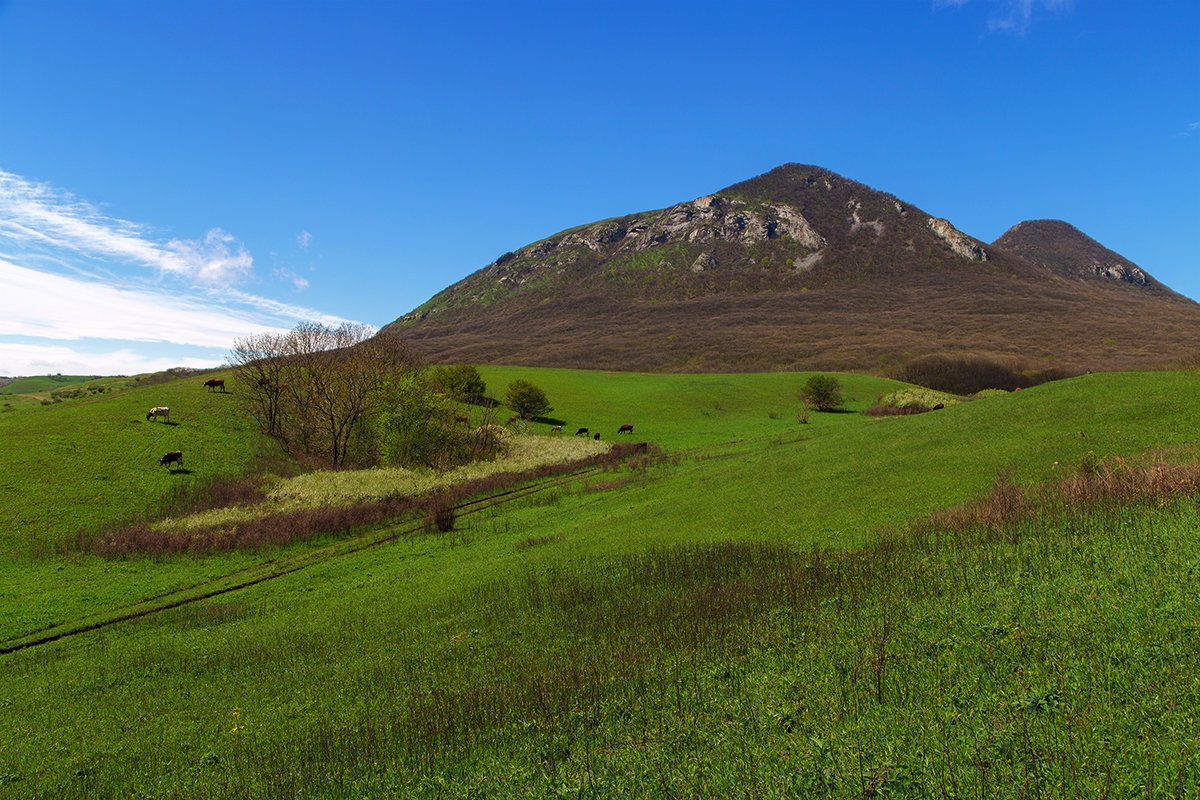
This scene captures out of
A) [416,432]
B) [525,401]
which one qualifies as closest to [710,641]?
[416,432]

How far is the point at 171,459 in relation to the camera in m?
40.3

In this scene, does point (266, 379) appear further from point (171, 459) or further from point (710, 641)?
point (710, 641)

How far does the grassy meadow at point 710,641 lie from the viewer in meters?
6.65

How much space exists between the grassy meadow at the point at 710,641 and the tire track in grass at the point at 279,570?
0.23 metres

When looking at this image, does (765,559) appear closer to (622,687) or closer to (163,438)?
(622,687)

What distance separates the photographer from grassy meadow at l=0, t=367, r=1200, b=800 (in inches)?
262

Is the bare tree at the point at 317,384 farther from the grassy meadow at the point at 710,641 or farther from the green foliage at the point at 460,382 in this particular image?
the grassy meadow at the point at 710,641

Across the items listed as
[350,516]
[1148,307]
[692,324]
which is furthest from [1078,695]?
A: [1148,307]

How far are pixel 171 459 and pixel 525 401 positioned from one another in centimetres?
3668

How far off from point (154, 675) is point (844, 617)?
17182 mm

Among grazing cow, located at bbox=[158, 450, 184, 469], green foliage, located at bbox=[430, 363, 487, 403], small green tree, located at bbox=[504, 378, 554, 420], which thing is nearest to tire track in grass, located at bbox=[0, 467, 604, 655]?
grazing cow, located at bbox=[158, 450, 184, 469]

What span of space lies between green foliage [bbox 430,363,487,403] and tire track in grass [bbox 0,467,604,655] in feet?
94.4

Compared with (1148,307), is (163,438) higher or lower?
lower

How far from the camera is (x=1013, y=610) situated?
29.5ft
